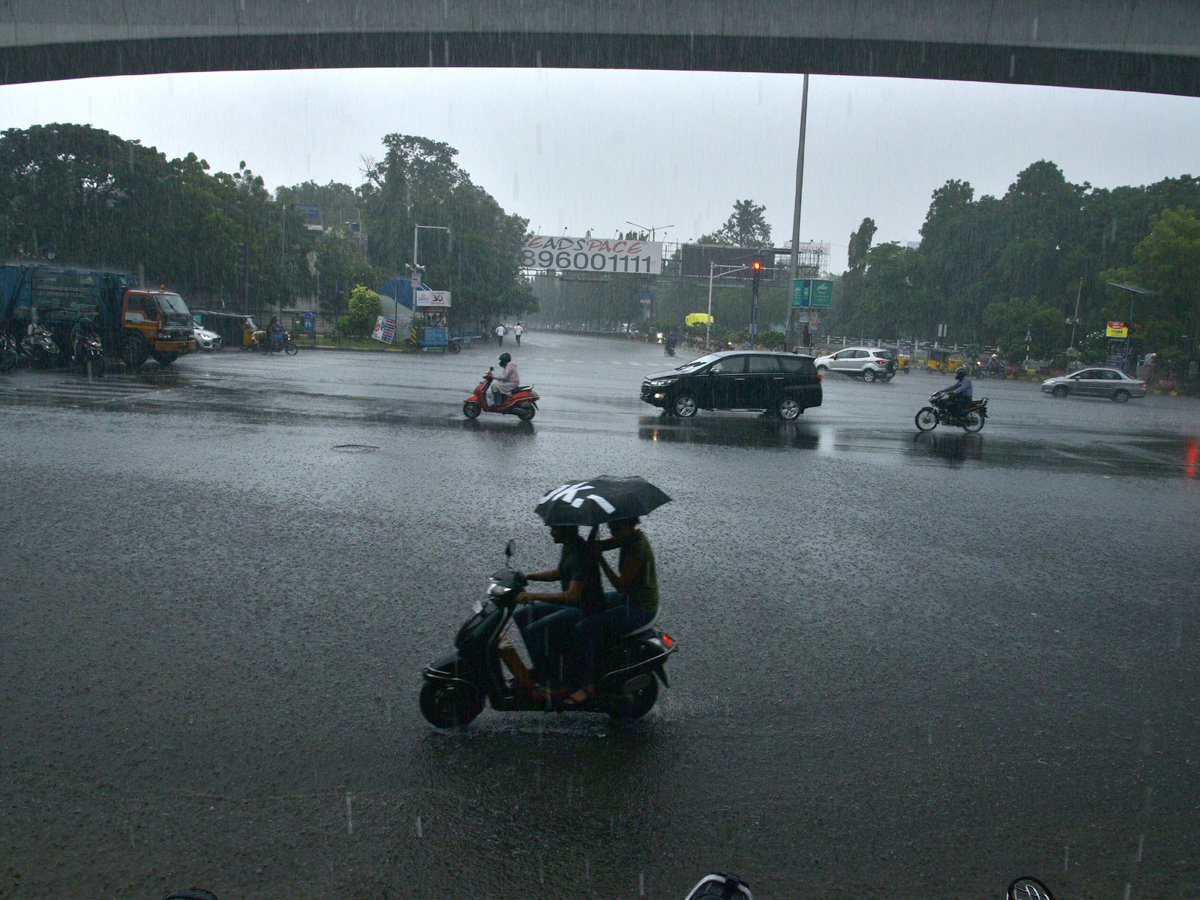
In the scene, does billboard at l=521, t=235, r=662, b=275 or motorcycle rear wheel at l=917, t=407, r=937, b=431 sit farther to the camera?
billboard at l=521, t=235, r=662, b=275

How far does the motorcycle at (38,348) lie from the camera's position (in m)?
24.0

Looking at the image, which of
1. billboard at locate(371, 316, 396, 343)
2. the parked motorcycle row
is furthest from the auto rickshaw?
the parked motorcycle row

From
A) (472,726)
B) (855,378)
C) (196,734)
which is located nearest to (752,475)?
(472,726)

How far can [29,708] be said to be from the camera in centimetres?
451

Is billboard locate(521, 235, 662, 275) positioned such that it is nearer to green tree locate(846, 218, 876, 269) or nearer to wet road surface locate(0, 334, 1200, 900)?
green tree locate(846, 218, 876, 269)

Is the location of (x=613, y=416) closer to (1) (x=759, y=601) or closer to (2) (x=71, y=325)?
(1) (x=759, y=601)

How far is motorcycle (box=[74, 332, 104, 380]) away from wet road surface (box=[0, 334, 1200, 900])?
14052 millimetres

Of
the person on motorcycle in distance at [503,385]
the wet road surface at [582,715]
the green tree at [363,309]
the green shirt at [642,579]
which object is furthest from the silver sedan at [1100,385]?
the green tree at [363,309]

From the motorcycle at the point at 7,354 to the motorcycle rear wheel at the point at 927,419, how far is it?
2327 centimetres

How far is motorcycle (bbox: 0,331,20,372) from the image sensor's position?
23.0m

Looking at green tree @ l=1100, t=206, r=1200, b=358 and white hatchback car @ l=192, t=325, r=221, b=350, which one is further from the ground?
green tree @ l=1100, t=206, r=1200, b=358

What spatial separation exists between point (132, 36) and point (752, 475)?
9271 millimetres

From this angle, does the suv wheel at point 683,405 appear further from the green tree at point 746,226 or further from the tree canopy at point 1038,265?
the green tree at point 746,226

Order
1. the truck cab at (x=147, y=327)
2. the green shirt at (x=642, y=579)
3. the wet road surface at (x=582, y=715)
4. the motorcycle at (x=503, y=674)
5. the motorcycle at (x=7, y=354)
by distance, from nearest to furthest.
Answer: the wet road surface at (x=582, y=715)
the motorcycle at (x=503, y=674)
the green shirt at (x=642, y=579)
the motorcycle at (x=7, y=354)
the truck cab at (x=147, y=327)
